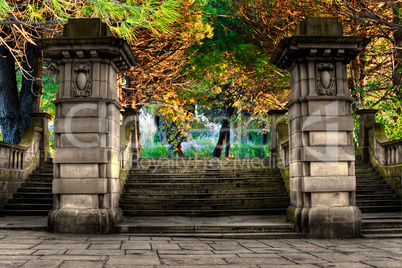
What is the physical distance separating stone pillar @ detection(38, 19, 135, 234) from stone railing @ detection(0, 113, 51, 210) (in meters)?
4.07

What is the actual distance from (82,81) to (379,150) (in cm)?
983

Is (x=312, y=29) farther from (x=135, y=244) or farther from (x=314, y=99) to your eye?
(x=135, y=244)

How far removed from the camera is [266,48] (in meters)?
16.7

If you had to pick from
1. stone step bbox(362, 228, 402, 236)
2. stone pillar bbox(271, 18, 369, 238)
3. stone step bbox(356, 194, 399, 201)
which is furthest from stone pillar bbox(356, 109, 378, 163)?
stone pillar bbox(271, 18, 369, 238)

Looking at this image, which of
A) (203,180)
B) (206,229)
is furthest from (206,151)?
(206,229)

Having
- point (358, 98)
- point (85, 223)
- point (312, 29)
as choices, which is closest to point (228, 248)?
point (85, 223)

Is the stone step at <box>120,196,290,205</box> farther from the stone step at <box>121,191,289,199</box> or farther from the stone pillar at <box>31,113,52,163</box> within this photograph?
the stone pillar at <box>31,113,52,163</box>

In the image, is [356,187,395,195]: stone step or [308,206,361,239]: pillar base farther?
[356,187,395,195]: stone step

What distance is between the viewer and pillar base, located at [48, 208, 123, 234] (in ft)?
26.6

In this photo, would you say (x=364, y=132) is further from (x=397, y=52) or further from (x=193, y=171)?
(x=193, y=171)

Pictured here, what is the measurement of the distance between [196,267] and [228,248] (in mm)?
1662

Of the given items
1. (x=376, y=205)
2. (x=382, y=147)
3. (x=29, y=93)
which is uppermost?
(x=29, y=93)

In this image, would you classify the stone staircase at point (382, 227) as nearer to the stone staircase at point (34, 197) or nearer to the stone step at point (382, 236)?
the stone step at point (382, 236)

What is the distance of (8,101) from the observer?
14.2 metres
